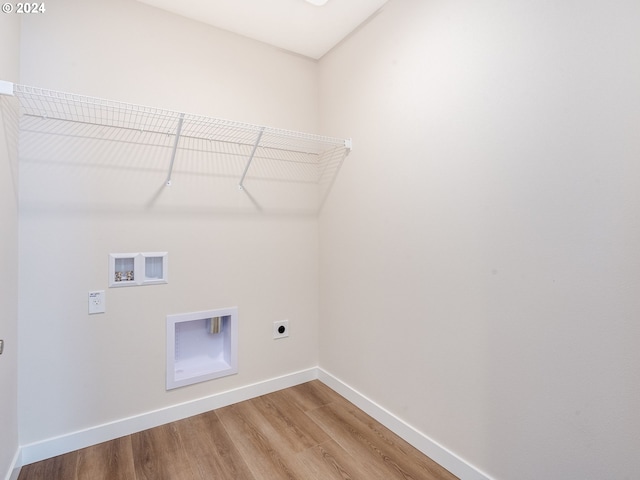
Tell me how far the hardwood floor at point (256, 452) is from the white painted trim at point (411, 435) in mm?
33

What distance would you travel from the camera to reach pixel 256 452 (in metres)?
1.75

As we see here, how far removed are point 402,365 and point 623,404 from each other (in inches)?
38.6

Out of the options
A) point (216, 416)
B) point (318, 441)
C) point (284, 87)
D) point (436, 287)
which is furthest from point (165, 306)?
point (284, 87)

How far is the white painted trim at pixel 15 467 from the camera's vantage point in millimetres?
1487

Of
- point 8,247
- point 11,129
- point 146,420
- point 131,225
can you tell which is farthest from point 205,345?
point 11,129

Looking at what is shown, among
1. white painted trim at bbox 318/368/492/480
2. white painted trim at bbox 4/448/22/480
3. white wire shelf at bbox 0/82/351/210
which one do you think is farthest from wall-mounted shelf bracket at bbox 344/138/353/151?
white painted trim at bbox 4/448/22/480

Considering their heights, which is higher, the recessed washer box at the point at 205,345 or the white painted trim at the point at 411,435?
the recessed washer box at the point at 205,345

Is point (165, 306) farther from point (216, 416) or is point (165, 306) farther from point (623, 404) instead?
point (623, 404)

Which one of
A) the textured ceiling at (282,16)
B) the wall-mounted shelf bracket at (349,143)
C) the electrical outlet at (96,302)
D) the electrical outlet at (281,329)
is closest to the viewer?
the electrical outlet at (96,302)

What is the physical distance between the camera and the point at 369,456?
1718 millimetres

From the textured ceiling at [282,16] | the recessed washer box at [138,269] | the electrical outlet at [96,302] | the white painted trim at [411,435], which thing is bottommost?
the white painted trim at [411,435]

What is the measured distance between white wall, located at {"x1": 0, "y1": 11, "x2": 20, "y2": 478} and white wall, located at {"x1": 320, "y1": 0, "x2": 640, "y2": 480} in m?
1.79

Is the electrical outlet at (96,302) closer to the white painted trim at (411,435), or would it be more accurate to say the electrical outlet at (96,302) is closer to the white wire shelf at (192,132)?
the white wire shelf at (192,132)

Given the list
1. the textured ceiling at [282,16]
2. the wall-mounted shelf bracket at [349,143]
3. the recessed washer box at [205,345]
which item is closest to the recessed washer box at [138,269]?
the recessed washer box at [205,345]
